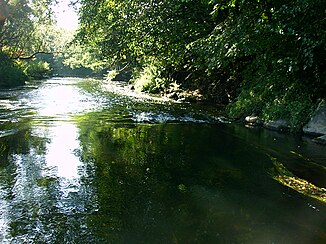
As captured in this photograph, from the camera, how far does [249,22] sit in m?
10.4

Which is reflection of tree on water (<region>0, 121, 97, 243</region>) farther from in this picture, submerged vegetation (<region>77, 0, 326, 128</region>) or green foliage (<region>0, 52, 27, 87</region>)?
green foliage (<region>0, 52, 27, 87</region>)

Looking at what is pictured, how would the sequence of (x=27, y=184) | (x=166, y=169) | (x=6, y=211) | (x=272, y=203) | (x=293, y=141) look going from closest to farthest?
(x=6, y=211) < (x=272, y=203) < (x=27, y=184) < (x=166, y=169) < (x=293, y=141)

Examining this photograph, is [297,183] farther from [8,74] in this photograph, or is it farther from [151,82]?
[8,74]

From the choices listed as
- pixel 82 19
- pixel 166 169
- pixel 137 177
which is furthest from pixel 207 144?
pixel 82 19

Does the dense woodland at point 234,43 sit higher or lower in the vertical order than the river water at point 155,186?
higher

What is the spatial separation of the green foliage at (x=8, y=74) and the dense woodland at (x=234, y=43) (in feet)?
44.0

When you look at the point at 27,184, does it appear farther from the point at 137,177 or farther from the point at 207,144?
the point at 207,144

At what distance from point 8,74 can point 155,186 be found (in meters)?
28.6

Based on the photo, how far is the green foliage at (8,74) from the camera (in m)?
29.6

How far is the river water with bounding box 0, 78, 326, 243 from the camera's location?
443 cm

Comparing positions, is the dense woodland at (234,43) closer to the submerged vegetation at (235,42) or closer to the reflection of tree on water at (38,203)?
the submerged vegetation at (235,42)

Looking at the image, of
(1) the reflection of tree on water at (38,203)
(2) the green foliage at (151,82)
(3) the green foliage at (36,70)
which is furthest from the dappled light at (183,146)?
(3) the green foliage at (36,70)

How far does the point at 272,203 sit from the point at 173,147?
3.96 metres

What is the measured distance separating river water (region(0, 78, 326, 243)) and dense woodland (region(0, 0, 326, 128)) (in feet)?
7.53
